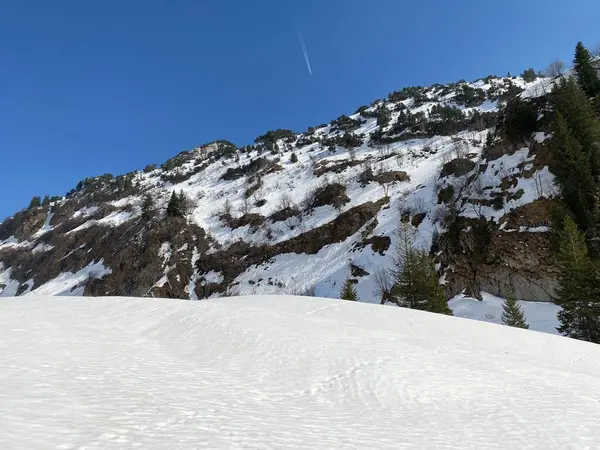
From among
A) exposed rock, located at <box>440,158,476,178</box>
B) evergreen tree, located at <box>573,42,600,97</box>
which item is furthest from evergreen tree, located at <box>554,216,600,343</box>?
evergreen tree, located at <box>573,42,600,97</box>

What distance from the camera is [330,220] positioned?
5619 cm

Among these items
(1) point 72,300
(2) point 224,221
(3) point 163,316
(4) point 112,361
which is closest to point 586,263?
(3) point 163,316

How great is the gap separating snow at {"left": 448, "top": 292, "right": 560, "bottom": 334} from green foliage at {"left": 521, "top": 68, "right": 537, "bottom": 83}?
124 m

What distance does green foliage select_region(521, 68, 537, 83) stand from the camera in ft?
404

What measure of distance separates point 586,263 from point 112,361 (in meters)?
29.4

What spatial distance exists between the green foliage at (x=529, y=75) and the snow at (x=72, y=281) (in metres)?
149

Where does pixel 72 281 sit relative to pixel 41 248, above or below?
below

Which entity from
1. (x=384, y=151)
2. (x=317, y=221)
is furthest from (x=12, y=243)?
(x=384, y=151)

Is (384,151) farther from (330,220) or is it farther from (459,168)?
(330,220)

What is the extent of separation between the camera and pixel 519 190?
122 ft

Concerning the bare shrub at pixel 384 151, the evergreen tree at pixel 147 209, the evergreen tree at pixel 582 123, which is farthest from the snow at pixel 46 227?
the evergreen tree at pixel 582 123

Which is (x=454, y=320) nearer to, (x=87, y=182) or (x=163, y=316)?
(x=163, y=316)

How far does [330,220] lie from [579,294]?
3621cm

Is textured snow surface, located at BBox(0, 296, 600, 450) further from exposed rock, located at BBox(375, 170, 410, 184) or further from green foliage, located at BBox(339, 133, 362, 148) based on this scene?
green foliage, located at BBox(339, 133, 362, 148)
